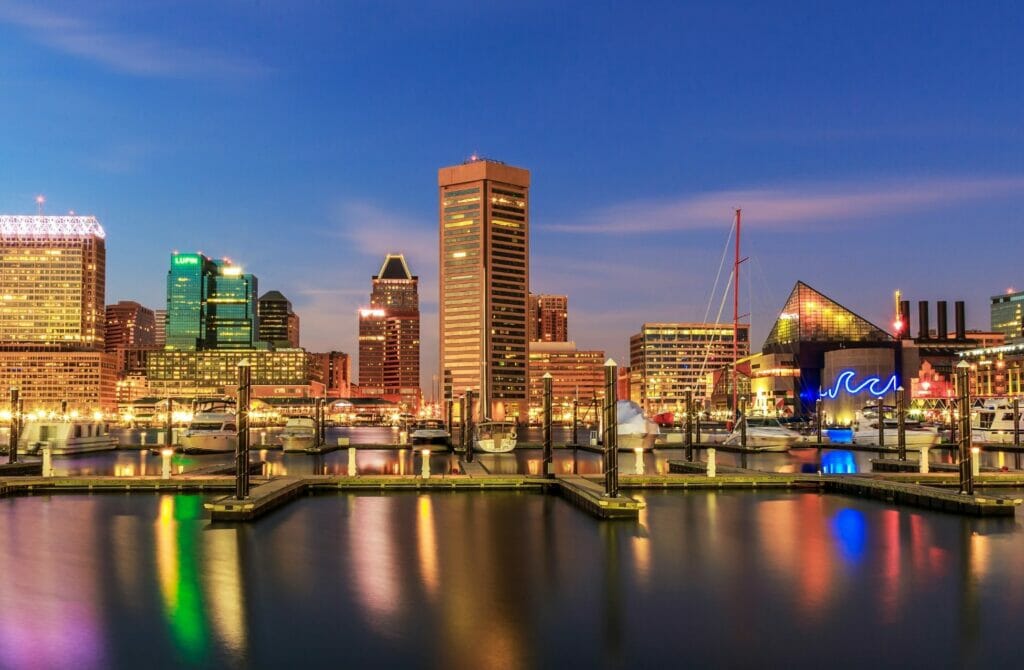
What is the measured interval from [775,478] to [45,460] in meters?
37.3

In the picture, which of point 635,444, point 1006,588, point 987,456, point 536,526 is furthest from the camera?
point 635,444

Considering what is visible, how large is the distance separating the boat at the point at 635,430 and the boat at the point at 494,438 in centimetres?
1021

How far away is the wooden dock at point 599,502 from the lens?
105ft

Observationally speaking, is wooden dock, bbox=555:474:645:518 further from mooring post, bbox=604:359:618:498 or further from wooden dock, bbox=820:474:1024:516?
wooden dock, bbox=820:474:1024:516

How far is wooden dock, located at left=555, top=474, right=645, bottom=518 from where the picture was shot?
32000 mm

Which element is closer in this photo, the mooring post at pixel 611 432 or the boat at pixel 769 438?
the mooring post at pixel 611 432

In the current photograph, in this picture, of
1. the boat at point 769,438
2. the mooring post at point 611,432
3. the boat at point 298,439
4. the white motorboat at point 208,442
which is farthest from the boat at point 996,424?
the white motorboat at point 208,442

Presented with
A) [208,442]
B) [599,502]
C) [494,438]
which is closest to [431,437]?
[494,438]

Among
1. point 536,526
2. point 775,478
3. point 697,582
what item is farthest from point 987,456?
point 697,582

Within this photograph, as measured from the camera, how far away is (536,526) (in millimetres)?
30938

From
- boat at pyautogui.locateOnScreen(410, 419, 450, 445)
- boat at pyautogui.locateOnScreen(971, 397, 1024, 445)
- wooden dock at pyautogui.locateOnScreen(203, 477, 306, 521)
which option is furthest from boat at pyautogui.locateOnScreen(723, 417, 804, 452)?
wooden dock at pyautogui.locateOnScreen(203, 477, 306, 521)

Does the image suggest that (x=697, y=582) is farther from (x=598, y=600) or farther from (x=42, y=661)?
(x=42, y=661)

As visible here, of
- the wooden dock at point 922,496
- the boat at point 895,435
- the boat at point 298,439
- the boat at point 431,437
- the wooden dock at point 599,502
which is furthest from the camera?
the boat at point 431,437

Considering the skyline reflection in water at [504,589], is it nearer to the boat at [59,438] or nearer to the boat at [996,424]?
the boat at [59,438]
